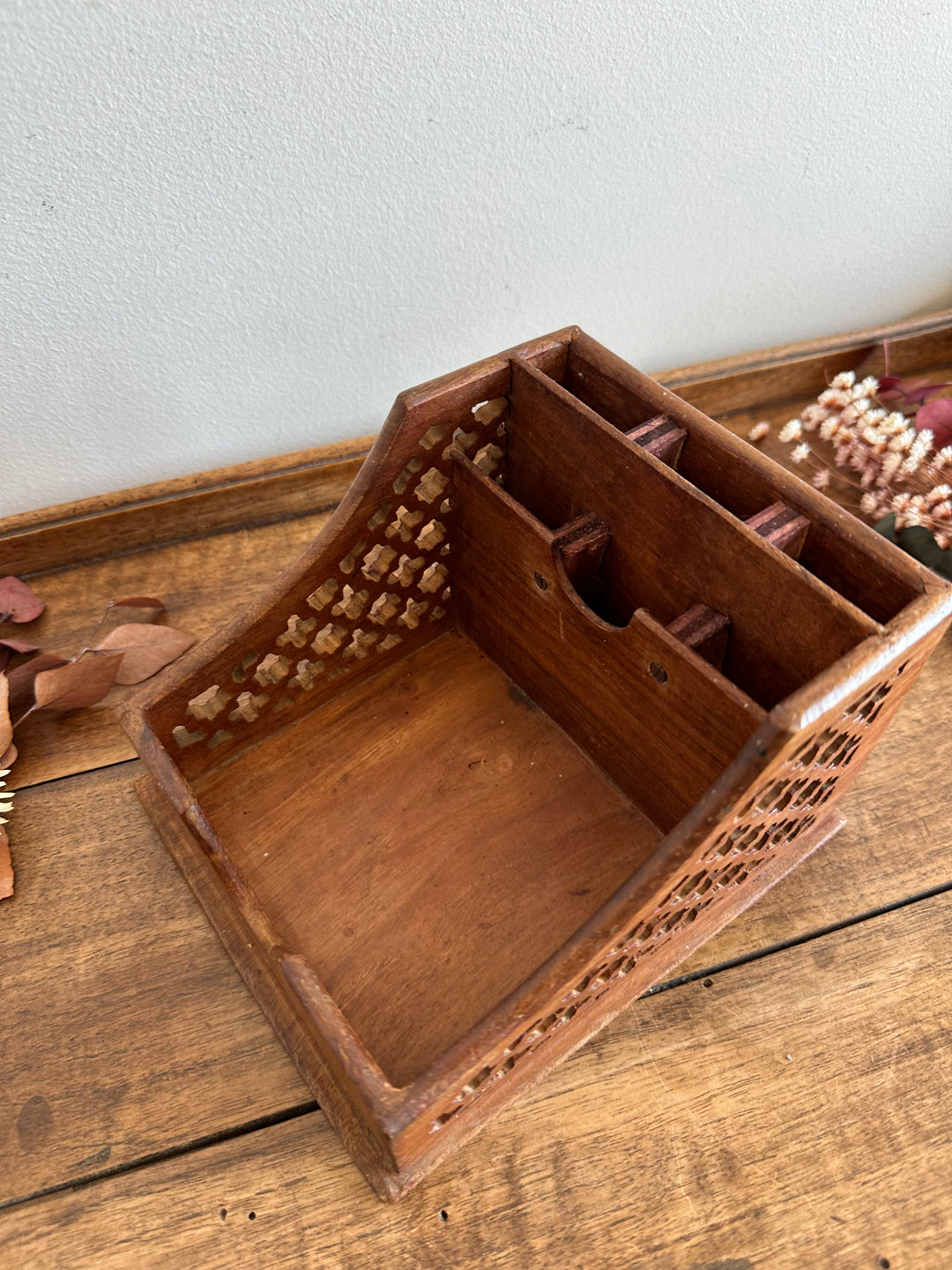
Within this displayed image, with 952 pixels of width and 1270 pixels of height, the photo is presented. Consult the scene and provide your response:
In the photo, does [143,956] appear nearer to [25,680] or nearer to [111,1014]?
[111,1014]

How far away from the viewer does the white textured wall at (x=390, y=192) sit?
55 centimetres

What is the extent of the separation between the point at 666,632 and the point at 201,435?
43 centimetres

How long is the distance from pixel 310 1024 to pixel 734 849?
232mm

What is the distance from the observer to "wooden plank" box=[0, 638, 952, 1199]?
51 centimetres

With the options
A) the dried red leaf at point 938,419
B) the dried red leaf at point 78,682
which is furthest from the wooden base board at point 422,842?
the dried red leaf at point 938,419

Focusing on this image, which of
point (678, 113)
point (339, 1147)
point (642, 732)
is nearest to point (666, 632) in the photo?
point (642, 732)

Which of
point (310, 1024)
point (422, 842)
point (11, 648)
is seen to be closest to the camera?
point (310, 1024)

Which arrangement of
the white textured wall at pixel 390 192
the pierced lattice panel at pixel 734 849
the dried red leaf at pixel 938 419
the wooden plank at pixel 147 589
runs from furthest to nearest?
the dried red leaf at pixel 938 419 → the wooden plank at pixel 147 589 → the white textured wall at pixel 390 192 → the pierced lattice panel at pixel 734 849

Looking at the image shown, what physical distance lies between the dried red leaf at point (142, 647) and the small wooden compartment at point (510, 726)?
0.09m

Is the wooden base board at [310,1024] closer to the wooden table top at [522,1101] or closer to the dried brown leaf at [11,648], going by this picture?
the wooden table top at [522,1101]

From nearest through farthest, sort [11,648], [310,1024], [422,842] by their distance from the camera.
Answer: [310,1024], [422,842], [11,648]

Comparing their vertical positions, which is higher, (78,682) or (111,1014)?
(78,682)

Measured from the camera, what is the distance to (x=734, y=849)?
49 centimetres

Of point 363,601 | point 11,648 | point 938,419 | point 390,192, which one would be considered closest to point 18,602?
point 11,648
